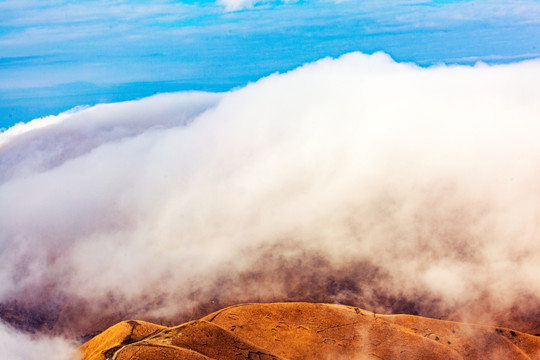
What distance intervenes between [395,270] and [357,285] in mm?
7044

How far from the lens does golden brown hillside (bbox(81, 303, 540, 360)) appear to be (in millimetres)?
44375

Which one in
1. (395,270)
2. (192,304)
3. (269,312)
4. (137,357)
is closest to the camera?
(137,357)

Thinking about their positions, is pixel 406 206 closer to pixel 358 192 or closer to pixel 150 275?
pixel 358 192

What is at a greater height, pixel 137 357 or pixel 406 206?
pixel 137 357

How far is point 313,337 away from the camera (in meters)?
49.8

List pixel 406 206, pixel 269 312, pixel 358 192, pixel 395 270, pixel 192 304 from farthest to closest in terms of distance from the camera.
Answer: pixel 358 192 → pixel 406 206 → pixel 395 270 → pixel 192 304 → pixel 269 312

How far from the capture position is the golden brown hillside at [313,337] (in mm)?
44375

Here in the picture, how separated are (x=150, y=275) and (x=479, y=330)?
43930 mm

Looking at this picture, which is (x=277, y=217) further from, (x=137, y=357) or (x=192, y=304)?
(x=137, y=357)

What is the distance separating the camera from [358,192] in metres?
91.0

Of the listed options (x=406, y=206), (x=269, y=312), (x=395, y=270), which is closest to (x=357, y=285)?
(x=395, y=270)

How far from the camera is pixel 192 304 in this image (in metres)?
61.3

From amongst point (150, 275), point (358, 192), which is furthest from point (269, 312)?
point (358, 192)

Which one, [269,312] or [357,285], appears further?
[357,285]
